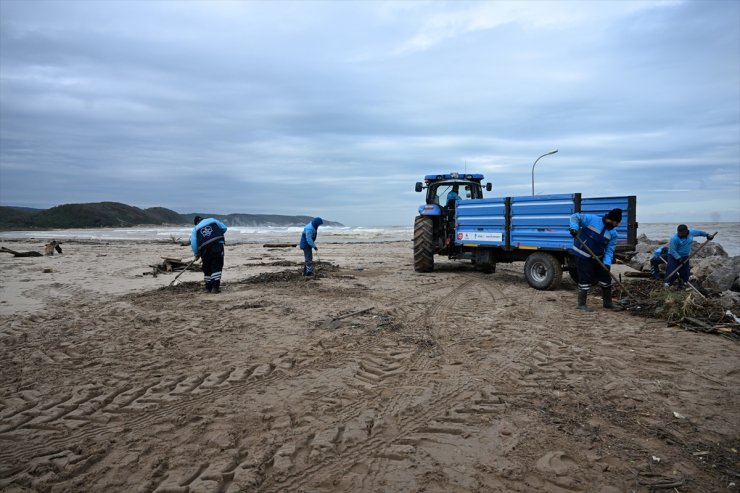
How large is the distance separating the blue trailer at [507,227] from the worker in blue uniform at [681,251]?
120 centimetres

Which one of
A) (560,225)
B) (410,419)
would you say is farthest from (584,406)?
(560,225)

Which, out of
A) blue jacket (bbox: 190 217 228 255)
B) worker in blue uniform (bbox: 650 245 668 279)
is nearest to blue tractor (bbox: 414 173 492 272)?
worker in blue uniform (bbox: 650 245 668 279)

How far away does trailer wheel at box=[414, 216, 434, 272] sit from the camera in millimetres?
10914

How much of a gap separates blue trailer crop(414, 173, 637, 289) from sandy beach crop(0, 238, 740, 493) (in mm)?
1865

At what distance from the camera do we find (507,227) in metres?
9.14

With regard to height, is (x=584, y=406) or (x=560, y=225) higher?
(x=560, y=225)

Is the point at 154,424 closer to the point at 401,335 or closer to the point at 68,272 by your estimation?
the point at 401,335

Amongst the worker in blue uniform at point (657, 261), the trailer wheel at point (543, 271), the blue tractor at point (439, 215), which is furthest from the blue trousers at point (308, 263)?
the worker in blue uniform at point (657, 261)

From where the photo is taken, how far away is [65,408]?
3.49 metres

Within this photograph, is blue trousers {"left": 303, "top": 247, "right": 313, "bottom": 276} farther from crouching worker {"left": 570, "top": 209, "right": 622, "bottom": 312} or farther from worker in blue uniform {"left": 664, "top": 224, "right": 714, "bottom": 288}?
worker in blue uniform {"left": 664, "top": 224, "right": 714, "bottom": 288}

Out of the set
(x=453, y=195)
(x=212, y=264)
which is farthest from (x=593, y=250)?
(x=212, y=264)

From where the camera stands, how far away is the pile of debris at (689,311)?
552cm

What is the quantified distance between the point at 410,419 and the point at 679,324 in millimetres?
4752

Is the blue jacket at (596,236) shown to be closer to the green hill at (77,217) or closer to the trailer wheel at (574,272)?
the trailer wheel at (574,272)
